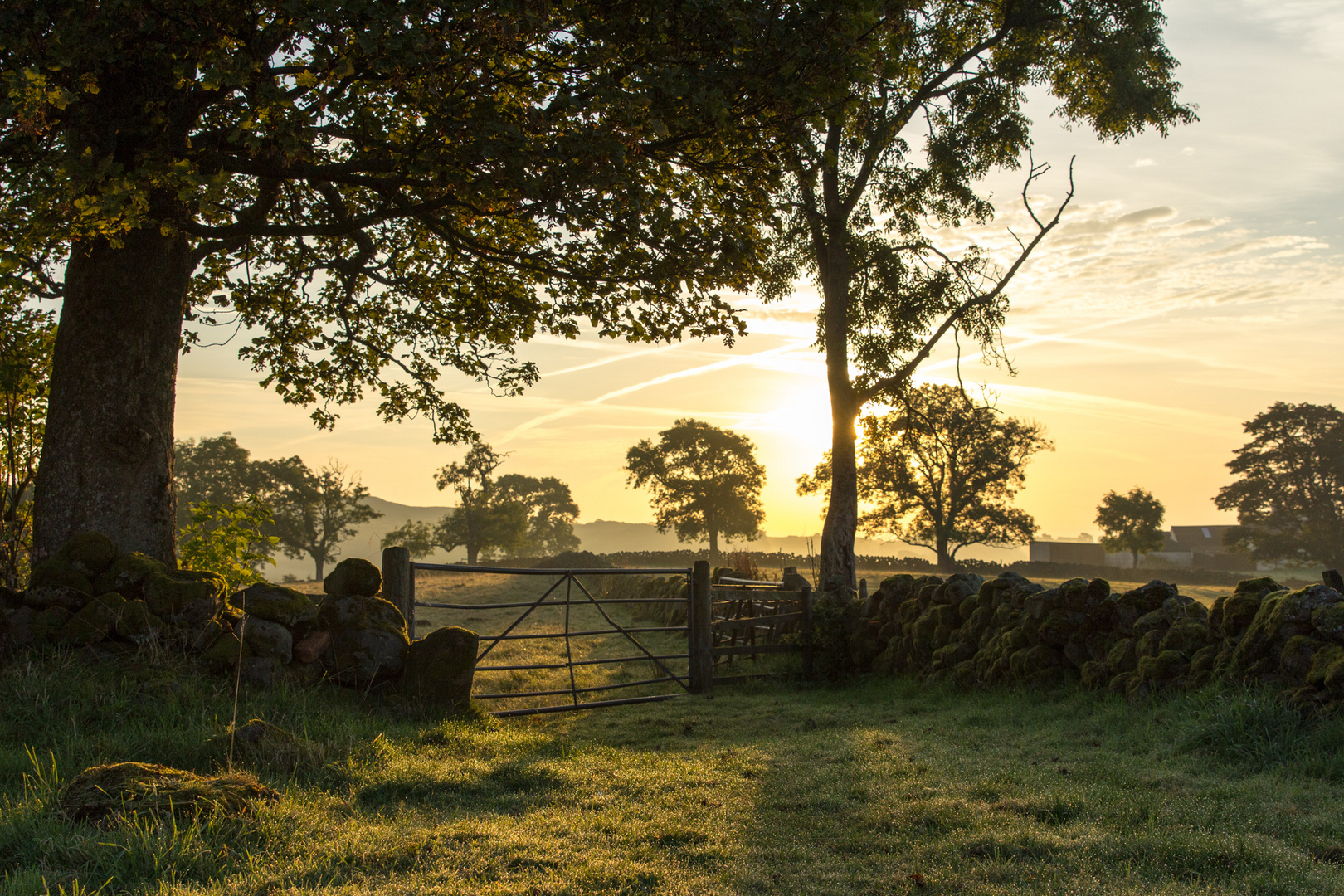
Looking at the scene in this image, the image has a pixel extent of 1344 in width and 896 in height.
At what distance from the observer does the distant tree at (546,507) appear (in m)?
75.6

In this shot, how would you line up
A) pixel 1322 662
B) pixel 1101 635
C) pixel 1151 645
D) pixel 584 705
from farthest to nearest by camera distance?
pixel 584 705 < pixel 1101 635 < pixel 1151 645 < pixel 1322 662

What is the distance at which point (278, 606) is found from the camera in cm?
714

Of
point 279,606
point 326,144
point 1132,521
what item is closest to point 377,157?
point 326,144

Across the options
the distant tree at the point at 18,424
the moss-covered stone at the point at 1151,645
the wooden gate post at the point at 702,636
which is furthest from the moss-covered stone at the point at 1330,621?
the distant tree at the point at 18,424

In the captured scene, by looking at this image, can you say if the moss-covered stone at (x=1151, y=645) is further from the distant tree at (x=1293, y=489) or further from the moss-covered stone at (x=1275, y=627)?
the distant tree at (x=1293, y=489)

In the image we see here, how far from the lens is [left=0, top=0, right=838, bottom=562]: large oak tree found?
6.45 m

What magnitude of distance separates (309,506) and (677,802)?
167 ft

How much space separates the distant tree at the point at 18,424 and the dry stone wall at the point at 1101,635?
10.4 meters

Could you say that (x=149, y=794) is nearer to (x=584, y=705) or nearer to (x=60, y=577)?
(x=60, y=577)

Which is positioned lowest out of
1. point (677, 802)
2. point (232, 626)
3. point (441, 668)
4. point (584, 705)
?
point (584, 705)

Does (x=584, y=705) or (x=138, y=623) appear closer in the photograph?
(x=138, y=623)

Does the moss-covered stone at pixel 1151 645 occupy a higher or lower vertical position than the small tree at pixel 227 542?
lower

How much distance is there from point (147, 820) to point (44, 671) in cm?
311

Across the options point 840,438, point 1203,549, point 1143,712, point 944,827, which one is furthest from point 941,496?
point 1203,549
